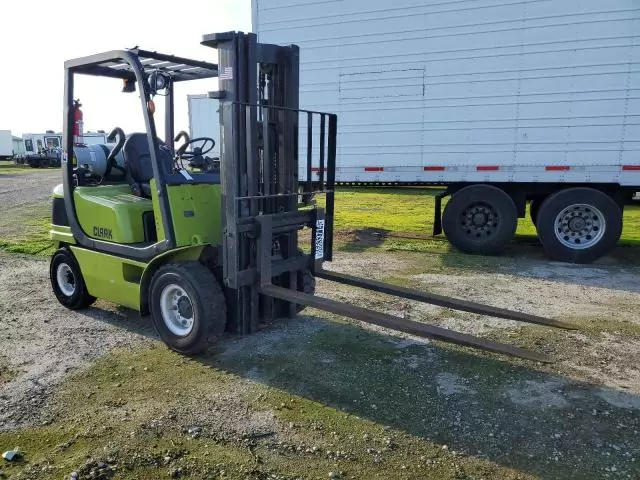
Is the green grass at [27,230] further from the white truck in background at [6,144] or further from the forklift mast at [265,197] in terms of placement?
the white truck in background at [6,144]

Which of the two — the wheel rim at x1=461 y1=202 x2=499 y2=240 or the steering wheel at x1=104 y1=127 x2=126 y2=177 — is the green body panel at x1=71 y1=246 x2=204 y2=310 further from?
the wheel rim at x1=461 y1=202 x2=499 y2=240

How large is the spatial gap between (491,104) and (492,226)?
2.08 m

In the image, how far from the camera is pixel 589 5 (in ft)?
26.4

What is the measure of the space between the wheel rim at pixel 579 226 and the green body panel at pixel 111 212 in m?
6.81

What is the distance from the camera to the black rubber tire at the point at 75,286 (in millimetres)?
5676

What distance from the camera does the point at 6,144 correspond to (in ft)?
171

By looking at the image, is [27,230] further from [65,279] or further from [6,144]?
[6,144]

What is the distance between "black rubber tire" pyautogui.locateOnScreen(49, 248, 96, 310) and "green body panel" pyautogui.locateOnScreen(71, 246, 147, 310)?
0.15 meters

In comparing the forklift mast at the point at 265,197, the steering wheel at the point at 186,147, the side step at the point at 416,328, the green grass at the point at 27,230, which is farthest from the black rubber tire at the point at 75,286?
the green grass at the point at 27,230

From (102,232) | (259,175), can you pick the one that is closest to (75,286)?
(102,232)

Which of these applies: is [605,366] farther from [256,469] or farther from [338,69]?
[338,69]

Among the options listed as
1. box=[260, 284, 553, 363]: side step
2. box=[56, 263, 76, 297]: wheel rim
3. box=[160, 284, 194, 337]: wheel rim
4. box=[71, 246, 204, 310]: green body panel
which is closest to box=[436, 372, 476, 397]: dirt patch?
box=[260, 284, 553, 363]: side step

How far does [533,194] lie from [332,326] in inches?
216

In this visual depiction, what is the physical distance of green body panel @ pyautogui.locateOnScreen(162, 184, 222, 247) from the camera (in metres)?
4.62
